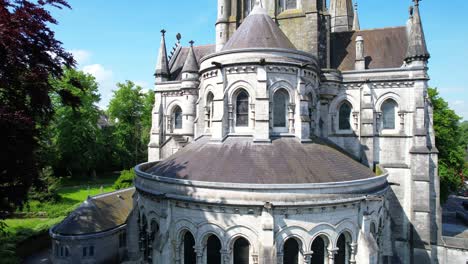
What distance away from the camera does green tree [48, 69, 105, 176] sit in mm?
39938

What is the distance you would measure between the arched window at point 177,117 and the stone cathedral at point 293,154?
34 centimetres

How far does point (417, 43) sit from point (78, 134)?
3892cm

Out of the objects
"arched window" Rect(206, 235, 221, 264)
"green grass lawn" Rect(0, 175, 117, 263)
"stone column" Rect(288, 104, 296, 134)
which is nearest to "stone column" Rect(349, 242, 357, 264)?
"arched window" Rect(206, 235, 221, 264)

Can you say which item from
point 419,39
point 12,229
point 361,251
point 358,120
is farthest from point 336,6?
point 12,229

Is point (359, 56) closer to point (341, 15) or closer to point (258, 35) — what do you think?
point (258, 35)

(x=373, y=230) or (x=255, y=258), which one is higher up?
(x=373, y=230)

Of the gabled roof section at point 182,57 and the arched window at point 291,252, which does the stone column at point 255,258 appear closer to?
the arched window at point 291,252

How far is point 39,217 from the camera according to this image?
2798 centimetres

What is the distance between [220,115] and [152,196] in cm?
557

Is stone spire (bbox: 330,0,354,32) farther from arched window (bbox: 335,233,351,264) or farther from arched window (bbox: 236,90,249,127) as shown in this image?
arched window (bbox: 335,233,351,264)

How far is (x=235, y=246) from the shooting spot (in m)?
13.0

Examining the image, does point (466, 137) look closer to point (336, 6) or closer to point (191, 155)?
point (336, 6)

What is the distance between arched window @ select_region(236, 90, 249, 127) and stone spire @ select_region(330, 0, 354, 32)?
3018cm

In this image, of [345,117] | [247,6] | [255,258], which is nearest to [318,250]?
[255,258]
